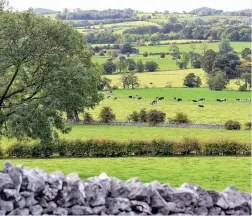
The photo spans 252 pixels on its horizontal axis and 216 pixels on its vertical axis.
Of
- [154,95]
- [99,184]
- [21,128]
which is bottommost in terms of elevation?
[154,95]

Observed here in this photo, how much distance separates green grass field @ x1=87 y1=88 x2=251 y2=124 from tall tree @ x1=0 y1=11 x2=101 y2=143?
46.8 metres

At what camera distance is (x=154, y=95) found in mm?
112688

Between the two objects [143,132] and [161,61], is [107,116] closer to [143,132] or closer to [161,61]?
[143,132]

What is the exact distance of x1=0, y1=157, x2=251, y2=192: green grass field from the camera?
31781 millimetres

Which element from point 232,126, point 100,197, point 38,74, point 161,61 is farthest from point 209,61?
point 100,197

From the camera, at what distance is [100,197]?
39.7 feet

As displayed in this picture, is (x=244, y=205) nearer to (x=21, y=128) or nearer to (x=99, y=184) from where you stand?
(x=99, y=184)

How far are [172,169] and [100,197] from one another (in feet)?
84.3

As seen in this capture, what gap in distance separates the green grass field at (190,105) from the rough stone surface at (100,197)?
6316cm

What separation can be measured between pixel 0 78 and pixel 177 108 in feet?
214

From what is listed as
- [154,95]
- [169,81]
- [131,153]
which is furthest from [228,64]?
[131,153]

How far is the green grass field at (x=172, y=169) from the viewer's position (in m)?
31.8

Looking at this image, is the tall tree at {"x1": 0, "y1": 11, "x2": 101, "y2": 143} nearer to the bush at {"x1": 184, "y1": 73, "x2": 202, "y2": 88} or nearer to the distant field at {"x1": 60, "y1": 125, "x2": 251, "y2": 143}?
the distant field at {"x1": 60, "y1": 125, "x2": 251, "y2": 143}

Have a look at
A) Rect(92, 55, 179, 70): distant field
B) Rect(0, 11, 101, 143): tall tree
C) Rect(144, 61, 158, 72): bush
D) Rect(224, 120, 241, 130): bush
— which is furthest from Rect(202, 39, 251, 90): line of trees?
Rect(0, 11, 101, 143): tall tree
